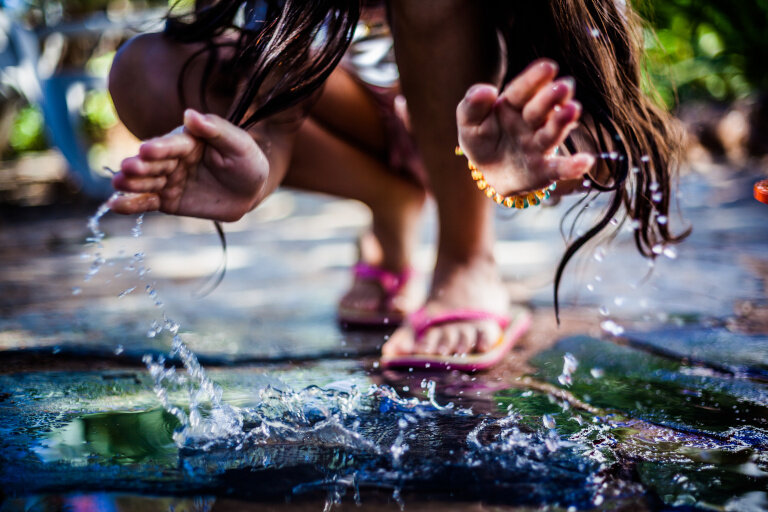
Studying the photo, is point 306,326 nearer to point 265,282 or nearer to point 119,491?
point 265,282

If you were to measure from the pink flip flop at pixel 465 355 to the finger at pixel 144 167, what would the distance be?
54 cm

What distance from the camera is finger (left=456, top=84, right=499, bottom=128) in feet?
2.95

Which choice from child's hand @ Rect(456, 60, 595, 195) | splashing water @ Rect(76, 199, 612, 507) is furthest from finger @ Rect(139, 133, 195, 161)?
child's hand @ Rect(456, 60, 595, 195)

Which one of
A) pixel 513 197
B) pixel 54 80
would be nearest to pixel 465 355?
pixel 513 197

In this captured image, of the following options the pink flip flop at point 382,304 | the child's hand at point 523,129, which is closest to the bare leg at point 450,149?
the pink flip flop at point 382,304

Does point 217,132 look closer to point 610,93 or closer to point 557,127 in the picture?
point 557,127

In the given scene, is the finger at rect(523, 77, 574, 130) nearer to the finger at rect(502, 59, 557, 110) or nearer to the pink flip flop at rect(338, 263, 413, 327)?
the finger at rect(502, 59, 557, 110)

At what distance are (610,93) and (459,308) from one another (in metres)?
0.49

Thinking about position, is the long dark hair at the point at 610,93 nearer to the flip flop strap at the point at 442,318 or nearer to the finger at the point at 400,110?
the flip flop strap at the point at 442,318

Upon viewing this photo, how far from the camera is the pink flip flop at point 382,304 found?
5.37ft

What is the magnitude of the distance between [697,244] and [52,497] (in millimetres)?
1999

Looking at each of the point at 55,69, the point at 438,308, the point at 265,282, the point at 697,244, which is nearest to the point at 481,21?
the point at 438,308

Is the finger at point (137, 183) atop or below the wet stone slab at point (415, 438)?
atop

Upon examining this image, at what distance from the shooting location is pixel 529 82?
0.87 m
